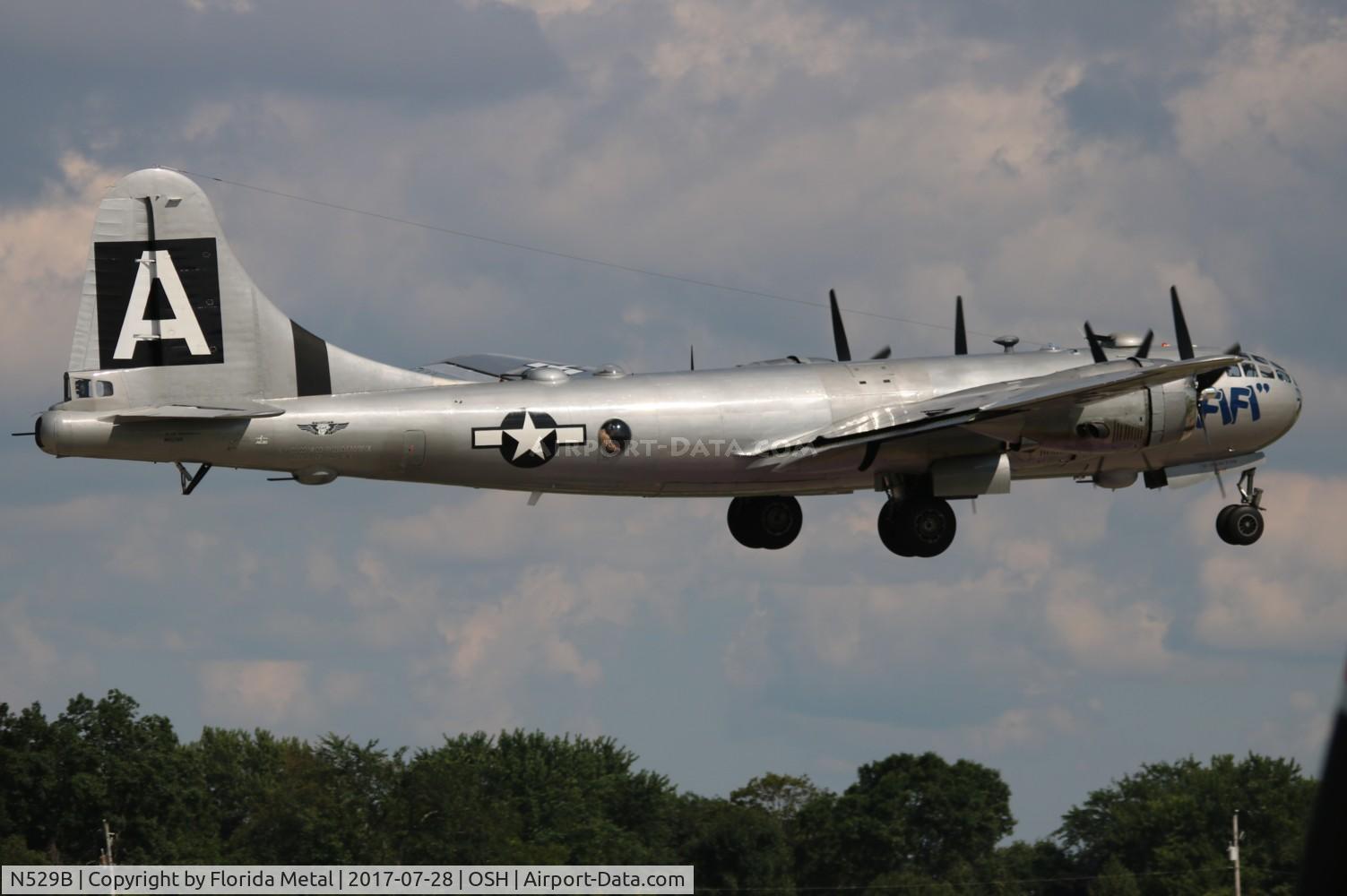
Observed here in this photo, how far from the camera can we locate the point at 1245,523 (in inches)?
1474

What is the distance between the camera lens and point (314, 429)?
29859 mm

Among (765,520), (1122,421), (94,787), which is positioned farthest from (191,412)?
(94,787)

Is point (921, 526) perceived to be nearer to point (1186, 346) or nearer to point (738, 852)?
point (1186, 346)

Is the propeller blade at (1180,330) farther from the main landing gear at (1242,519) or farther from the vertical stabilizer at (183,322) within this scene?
the vertical stabilizer at (183,322)

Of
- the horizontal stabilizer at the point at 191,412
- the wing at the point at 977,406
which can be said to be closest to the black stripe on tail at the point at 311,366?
the horizontal stabilizer at the point at 191,412

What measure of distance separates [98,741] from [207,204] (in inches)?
2809

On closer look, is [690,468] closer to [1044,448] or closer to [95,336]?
[1044,448]

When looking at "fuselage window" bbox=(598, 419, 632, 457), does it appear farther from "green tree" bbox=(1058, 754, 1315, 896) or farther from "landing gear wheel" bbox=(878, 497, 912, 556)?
"green tree" bbox=(1058, 754, 1315, 896)

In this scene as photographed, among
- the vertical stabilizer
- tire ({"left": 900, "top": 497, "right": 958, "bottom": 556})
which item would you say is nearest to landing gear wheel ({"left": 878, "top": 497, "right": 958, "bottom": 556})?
tire ({"left": 900, "top": 497, "right": 958, "bottom": 556})

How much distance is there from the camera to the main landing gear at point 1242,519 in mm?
37344

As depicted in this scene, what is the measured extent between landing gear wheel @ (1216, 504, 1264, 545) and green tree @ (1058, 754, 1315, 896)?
204ft

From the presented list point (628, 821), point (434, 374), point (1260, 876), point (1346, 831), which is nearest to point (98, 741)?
point (628, 821)

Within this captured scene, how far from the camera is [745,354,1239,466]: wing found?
3225cm

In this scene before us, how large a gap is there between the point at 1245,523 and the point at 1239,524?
112 mm
